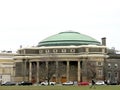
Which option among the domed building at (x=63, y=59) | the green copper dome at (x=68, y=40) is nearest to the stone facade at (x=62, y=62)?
the domed building at (x=63, y=59)

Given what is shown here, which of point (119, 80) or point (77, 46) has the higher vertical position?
point (77, 46)

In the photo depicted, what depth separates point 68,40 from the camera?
583 ft

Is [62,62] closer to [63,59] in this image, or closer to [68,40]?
[63,59]

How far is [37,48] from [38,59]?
7799mm

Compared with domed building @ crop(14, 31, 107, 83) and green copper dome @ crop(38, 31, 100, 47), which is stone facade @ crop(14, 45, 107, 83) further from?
green copper dome @ crop(38, 31, 100, 47)

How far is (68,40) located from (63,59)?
11328mm

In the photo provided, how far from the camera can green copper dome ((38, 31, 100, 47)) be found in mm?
177000

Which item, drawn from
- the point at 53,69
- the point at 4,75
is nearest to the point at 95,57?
the point at 53,69

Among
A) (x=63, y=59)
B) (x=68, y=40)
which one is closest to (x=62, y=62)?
(x=63, y=59)

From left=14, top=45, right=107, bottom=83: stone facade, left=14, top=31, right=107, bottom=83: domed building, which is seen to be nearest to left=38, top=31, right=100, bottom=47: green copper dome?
left=14, top=31, right=107, bottom=83: domed building

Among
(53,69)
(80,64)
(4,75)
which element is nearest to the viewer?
(53,69)

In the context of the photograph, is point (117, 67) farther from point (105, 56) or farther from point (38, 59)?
point (38, 59)

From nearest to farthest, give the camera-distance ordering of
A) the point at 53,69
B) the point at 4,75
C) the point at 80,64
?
the point at 53,69 → the point at 80,64 → the point at 4,75

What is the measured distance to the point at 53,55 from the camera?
168 m
